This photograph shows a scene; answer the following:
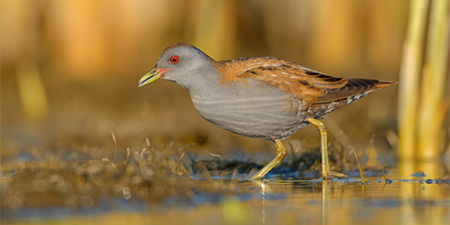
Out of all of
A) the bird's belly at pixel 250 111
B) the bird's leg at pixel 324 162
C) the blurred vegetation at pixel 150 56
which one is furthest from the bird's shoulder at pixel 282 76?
the blurred vegetation at pixel 150 56

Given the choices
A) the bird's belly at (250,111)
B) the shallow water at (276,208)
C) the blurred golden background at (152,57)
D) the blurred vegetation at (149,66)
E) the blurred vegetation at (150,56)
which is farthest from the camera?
the blurred vegetation at (150,56)

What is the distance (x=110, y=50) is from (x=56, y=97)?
1551 millimetres

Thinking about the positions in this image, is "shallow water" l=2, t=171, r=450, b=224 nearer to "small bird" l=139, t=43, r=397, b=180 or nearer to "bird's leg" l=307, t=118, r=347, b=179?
"bird's leg" l=307, t=118, r=347, b=179

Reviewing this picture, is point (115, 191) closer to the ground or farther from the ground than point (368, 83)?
closer to the ground

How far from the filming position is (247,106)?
594 centimetres

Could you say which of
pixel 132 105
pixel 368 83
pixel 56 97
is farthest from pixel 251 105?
pixel 56 97

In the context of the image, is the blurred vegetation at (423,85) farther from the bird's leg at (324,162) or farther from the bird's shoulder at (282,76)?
the bird's leg at (324,162)

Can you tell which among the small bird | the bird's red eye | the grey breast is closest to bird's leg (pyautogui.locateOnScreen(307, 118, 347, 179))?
the small bird

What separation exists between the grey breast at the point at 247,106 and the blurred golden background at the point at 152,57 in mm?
1433

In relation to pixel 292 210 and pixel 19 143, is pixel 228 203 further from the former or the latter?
pixel 19 143

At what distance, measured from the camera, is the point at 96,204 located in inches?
186

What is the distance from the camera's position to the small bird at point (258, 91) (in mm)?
5961

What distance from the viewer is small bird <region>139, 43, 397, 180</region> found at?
596cm

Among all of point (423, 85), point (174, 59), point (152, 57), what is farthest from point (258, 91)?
point (152, 57)
